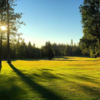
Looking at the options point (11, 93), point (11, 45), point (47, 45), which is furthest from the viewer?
point (47, 45)

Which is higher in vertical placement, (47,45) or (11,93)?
(47,45)

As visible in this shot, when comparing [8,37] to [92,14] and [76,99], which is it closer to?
[92,14]

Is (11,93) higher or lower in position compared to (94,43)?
lower

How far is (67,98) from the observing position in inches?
188

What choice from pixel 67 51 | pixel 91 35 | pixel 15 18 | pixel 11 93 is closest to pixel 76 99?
pixel 11 93

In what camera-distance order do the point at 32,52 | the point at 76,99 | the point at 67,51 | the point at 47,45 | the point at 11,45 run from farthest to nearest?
the point at 67,51 < the point at 32,52 < the point at 47,45 < the point at 11,45 < the point at 76,99

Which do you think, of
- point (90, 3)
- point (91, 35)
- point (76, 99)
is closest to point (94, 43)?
point (91, 35)

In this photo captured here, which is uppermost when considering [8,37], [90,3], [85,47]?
[90,3]

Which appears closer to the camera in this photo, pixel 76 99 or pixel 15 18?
pixel 76 99

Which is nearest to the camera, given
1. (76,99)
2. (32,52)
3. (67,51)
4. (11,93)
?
(76,99)

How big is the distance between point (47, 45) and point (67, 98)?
58.8 m

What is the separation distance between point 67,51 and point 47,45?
76124 mm

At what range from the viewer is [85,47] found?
80.6 feet

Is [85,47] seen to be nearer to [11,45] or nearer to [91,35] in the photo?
[91,35]
